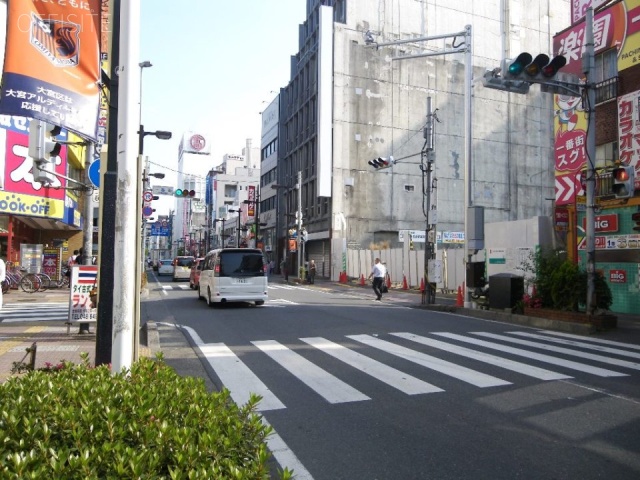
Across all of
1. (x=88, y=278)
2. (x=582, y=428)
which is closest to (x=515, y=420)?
(x=582, y=428)

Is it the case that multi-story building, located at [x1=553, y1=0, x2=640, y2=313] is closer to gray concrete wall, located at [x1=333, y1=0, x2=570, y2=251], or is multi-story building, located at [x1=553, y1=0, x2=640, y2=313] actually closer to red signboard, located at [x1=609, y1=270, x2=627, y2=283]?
red signboard, located at [x1=609, y1=270, x2=627, y2=283]

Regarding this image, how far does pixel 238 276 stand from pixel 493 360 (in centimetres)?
1056

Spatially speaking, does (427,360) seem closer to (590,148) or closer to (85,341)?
(85,341)

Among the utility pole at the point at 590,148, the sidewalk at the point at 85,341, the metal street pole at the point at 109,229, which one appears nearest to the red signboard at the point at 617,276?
the sidewalk at the point at 85,341

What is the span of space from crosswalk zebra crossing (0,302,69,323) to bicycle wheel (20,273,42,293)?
16.5ft

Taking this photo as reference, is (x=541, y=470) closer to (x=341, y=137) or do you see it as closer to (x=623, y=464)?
(x=623, y=464)

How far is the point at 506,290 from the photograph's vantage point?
1580 centimetres

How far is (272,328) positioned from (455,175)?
36749 millimetres

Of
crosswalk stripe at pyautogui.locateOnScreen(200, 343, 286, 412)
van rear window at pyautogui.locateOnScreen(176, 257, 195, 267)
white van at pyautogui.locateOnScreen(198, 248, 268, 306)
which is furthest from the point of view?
van rear window at pyautogui.locateOnScreen(176, 257, 195, 267)

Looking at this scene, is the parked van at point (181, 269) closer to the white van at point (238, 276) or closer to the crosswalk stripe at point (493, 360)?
the white van at point (238, 276)

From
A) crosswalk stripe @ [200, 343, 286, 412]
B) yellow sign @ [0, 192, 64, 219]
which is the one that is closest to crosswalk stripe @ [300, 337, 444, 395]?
crosswalk stripe @ [200, 343, 286, 412]

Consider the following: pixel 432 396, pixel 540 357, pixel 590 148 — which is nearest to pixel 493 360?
pixel 540 357

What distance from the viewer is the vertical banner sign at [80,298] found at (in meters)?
10.6

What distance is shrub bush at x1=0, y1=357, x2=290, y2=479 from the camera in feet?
7.63
